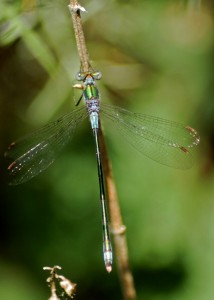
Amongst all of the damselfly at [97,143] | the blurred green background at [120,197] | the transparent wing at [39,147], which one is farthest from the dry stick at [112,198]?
the blurred green background at [120,197]

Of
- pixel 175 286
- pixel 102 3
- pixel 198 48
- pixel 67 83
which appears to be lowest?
pixel 175 286

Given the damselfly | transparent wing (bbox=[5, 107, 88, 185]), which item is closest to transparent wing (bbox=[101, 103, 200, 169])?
the damselfly

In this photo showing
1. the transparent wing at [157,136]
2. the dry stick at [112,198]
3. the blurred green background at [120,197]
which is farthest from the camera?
the blurred green background at [120,197]

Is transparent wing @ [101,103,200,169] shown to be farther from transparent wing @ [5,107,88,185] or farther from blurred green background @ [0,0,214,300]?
blurred green background @ [0,0,214,300]

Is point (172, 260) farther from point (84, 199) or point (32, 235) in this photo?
point (32, 235)

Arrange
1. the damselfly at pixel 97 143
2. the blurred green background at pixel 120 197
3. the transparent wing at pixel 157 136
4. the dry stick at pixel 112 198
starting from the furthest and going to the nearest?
1. the blurred green background at pixel 120 197
2. the transparent wing at pixel 157 136
3. the damselfly at pixel 97 143
4. the dry stick at pixel 112 198

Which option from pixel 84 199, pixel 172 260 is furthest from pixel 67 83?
pixel 172 260

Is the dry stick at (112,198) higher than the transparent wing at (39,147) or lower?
lower

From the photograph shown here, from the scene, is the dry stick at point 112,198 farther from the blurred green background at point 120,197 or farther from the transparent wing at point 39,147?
the blurred green background at point 120,197
